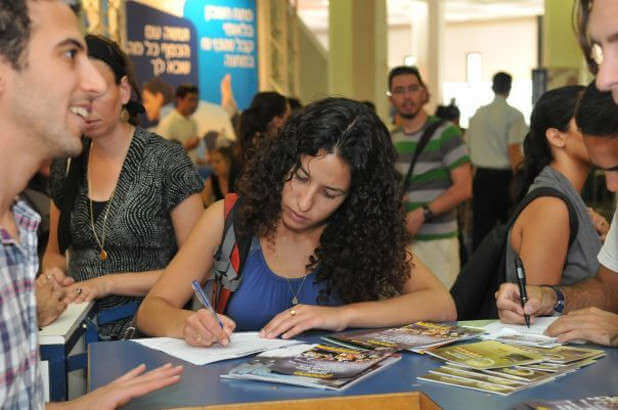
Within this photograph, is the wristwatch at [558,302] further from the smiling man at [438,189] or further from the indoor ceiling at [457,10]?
the indoor ceiling at [457,10]

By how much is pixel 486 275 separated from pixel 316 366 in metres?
1.12

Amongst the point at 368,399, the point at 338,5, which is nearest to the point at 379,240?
the point at 368,399

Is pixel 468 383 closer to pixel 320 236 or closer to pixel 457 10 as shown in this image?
pixel 320 236

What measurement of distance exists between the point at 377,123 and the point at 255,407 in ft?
4.14

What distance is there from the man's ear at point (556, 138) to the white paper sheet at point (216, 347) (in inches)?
56.6

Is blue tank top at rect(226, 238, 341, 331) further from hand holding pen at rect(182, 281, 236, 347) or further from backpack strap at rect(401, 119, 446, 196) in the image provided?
backpack strap at rect(401, 119, 446, 196)

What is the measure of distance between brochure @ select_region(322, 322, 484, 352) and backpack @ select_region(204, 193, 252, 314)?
0.43 metres

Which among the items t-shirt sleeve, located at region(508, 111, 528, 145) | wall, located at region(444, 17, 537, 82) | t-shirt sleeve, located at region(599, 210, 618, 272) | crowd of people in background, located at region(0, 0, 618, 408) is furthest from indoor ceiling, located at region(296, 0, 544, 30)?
t-shirt sleeve, located at region(599, 210, 618, 272)

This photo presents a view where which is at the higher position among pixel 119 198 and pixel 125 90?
pixel 125 90

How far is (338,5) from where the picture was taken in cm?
1031

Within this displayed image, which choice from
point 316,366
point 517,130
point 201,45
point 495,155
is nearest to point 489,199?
point 495,155

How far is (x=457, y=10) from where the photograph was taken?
2319 cm

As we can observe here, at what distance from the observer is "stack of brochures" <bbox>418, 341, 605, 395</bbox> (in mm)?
1986

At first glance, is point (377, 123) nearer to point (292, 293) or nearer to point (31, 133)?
point (292, 293)
